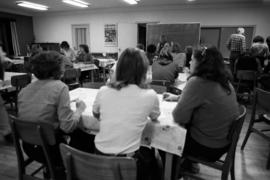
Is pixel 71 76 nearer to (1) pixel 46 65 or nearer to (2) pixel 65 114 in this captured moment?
(1) pixel 46 65

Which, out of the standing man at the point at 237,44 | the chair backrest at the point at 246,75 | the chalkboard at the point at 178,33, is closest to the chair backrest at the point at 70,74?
the chair backrest at the point at 246,75

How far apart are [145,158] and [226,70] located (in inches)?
32.8

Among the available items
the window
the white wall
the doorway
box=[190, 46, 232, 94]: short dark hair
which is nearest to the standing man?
the white wall

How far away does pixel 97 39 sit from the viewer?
7922 millimetres

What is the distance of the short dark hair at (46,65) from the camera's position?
136 centimetres

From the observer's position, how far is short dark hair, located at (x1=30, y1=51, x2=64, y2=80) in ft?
4.48

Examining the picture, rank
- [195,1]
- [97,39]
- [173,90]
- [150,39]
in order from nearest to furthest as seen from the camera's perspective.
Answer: [173,90], [195,1], [150,39], [97,39]

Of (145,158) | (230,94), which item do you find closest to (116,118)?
(145,158)

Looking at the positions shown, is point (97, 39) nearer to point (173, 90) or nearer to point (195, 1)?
point (195, 1)

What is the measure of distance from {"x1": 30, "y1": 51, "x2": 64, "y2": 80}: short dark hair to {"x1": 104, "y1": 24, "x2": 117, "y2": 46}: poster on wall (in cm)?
Result: 654

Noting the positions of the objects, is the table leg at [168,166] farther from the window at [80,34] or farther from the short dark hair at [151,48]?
the window at [80,34]

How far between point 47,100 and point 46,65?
0.83 feet

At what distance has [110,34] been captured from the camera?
25.4ft

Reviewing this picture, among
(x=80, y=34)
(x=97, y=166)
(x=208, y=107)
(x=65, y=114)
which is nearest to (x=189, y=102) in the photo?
(x=208, y=107)
